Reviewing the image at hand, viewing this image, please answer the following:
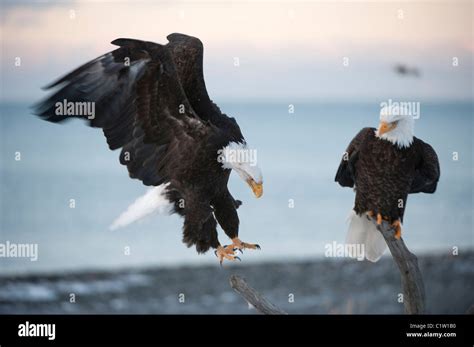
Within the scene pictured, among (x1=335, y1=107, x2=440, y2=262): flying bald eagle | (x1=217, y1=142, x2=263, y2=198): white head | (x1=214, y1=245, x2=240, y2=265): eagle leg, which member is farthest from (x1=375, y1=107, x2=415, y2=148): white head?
(x1=214, y1=245, x2=240, y2=265): eagle leg

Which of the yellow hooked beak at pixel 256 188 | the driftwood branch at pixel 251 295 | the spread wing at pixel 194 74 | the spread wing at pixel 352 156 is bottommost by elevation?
the driftwood branch at pixel 251 295

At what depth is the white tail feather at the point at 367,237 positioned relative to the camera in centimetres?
Result: 475

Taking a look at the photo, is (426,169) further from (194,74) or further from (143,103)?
(143,103)

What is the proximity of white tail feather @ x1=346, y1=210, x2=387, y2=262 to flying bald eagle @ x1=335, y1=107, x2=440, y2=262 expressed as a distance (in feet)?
0.61

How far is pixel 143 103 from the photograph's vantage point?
4.12 metres

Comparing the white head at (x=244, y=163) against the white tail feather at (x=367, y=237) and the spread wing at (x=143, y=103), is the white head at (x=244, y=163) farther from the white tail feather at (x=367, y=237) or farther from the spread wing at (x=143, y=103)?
the white tail feather at (x=367, y=237)

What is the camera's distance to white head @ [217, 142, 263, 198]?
4055 millimetres

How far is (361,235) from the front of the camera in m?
4.77

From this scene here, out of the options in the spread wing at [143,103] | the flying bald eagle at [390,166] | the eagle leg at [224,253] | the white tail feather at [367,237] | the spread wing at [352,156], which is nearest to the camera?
the spread wing at [143,103]

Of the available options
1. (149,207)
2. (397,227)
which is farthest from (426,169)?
(149,207)

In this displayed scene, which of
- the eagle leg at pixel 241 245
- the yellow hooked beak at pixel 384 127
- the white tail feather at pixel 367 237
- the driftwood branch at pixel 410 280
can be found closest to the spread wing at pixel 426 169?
the yellow hooked beak at pixel 384 127

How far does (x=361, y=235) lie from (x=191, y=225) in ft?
3.46
